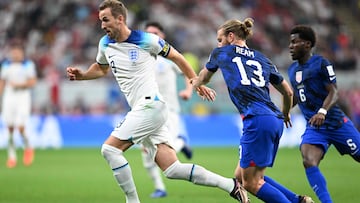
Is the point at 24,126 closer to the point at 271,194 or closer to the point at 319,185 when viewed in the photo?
the point at 319,185

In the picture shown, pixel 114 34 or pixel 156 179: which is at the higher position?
pixel 114 34

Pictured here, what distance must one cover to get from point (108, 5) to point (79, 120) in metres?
14.6

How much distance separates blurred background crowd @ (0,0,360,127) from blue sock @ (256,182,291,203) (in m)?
16.2

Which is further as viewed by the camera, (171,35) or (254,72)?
(171,35)

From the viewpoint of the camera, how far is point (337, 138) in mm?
9117

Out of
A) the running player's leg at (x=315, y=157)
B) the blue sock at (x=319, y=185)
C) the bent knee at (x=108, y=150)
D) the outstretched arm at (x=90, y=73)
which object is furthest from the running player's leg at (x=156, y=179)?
the blue sock at (x=319, y=185)

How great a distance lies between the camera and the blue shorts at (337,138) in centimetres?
907

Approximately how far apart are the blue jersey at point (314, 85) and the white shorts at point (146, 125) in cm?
179

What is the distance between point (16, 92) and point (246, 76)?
428 inches

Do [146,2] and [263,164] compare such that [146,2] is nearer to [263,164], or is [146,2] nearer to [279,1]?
[279,1]

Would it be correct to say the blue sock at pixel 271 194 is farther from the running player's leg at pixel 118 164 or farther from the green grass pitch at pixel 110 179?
the green grass pitch at pixel 110 179

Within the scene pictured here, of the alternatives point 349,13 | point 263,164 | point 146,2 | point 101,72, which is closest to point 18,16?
point 146,2

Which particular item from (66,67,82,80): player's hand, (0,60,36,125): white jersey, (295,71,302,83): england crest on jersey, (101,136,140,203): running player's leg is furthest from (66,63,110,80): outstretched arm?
(0,60,36,125): white jersey

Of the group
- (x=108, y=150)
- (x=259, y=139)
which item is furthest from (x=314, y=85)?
(x=108, y=150)
